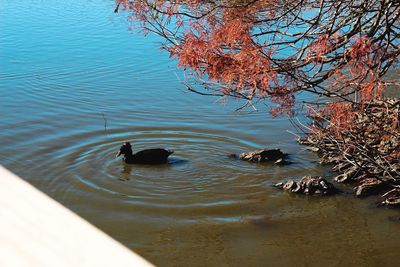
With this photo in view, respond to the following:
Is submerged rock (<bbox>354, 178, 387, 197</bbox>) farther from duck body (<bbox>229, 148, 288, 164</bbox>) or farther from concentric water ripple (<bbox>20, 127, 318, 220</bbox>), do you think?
duck body (<bbox>229, 148, 288, 164</bbox>)

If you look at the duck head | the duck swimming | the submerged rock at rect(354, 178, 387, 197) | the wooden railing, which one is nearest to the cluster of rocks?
the submerged rock at rect(354, 178, 387, 197)

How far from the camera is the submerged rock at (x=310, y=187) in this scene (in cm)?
543

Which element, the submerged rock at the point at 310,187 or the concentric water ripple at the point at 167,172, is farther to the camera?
the submerged rock at the point at 310,187

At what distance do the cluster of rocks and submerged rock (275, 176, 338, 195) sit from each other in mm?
248

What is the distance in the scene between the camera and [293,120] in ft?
24.4

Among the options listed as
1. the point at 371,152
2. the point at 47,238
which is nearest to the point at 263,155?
the point at 371,152

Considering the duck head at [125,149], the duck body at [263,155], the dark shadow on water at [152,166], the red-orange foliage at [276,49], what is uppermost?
the red-orange foliage at [276,49]

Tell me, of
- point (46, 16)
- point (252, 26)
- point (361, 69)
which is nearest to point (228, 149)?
point (252, 26)

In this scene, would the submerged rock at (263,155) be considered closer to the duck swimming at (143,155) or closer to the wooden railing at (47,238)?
the duck swimming at (143,155)

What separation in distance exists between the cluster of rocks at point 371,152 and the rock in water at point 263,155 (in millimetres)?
420

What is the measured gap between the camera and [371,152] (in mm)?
5062

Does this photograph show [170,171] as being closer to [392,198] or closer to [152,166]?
[152,166]

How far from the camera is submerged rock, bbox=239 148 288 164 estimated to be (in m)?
6.07

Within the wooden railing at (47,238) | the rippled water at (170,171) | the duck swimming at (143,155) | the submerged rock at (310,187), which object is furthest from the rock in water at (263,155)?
the wooden railing at (47,238)
